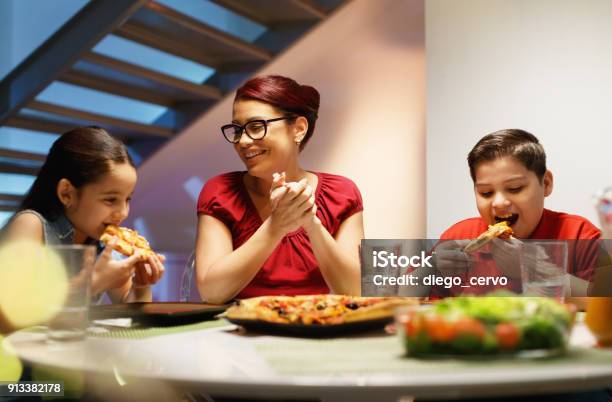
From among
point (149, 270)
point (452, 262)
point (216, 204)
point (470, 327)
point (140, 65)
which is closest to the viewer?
point (470, 327)

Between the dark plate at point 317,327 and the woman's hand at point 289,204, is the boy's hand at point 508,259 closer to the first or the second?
the dark plate at point 317,327

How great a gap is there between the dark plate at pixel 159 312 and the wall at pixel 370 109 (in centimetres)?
299

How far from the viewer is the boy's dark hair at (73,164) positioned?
1.77 meters

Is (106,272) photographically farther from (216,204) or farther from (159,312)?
(216,204)

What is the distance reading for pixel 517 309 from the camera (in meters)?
0.88

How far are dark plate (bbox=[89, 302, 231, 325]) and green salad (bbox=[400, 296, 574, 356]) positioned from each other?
0.50 metres

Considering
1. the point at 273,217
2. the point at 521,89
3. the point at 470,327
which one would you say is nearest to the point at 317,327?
the point at 470,327

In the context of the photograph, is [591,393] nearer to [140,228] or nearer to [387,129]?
[387,129]

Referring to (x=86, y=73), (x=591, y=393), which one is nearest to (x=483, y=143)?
(x=591, y=393)

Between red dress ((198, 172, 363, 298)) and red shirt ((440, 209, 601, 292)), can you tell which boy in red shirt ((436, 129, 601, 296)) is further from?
red dress ((198, 172, 363, 298))

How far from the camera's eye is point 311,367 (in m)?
0.88

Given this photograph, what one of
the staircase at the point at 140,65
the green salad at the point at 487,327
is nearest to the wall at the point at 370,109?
the staircase at the point at 140,65

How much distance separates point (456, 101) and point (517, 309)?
2.74 metres

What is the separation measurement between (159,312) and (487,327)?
0.61 m
